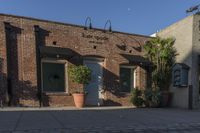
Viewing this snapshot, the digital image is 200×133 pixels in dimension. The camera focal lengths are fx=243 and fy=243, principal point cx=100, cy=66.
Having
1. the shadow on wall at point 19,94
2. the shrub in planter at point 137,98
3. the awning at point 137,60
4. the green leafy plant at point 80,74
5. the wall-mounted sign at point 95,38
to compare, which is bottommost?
the shrub in planter at point 137,98

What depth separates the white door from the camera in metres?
13.3

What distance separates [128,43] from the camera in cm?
1430

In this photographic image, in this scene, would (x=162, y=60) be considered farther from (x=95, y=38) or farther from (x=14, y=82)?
(x=14, y=82)

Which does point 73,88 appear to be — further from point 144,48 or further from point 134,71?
point 144,48

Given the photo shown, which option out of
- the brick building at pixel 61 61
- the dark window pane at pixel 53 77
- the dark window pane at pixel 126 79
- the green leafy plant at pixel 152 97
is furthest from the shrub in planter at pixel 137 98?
the dark window pane at pixel 53 77

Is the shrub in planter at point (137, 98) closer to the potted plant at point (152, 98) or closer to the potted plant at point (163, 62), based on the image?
the potted plant at point (152, 98)

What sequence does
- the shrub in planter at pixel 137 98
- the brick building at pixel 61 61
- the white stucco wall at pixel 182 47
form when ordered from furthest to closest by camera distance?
1. the shrub in planter at pixel 137 98
2. the white stucco wall at pixel 182 47
3. the brick building at pixel 61 61

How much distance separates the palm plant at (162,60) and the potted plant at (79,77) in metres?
4.36

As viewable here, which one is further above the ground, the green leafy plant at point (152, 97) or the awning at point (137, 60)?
the awning at point (137, 60)

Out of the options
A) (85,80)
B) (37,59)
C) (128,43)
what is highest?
(128,43)

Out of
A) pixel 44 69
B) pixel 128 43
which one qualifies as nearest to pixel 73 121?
pixel 44 69

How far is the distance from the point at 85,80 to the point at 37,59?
2.55 m

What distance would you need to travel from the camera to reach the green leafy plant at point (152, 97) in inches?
508

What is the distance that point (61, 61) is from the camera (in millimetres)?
12492
